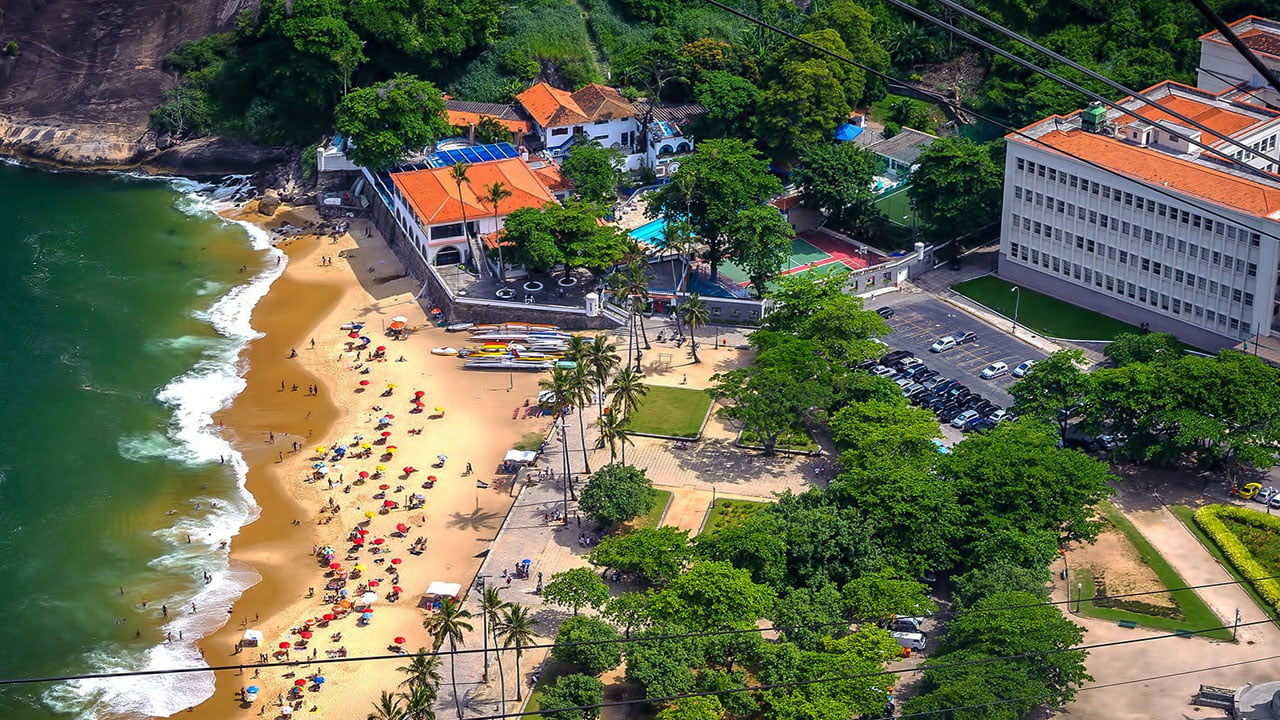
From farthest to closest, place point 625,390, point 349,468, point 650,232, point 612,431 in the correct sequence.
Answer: point 650,232 < point 349,468 < point 625,390 < point 612,431

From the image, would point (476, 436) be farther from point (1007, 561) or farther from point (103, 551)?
point (1007, 561)

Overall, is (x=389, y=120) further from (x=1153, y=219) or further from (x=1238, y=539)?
(x=1238, y=539)

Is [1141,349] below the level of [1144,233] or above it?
below

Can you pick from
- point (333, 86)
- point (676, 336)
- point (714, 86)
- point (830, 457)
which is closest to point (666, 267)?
point (676, 336)

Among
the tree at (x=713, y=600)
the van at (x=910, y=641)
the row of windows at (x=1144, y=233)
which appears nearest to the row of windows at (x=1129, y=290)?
the row of windows at (x=1144, y=233)

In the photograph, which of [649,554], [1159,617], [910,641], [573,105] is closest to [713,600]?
[649,554]

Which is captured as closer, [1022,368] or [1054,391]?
[1054,391]

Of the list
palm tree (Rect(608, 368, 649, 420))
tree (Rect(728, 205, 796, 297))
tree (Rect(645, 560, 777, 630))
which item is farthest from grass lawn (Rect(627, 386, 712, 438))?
tree (Rect(645, 560, 777, 630))
